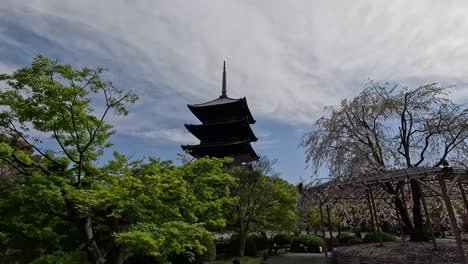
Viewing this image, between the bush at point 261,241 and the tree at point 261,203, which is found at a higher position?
the tree at point 261,203

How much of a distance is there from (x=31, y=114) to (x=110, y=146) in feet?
7.65

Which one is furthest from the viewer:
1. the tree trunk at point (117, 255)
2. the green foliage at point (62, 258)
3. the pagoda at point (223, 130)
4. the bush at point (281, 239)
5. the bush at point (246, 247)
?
the pagoda at point (223, 130)

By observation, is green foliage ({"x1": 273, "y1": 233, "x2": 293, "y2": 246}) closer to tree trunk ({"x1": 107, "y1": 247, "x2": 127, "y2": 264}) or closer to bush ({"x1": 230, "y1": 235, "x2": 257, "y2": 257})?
bush ({"x1": 230, "y1": 235, "x2": 257, "y2": 257})

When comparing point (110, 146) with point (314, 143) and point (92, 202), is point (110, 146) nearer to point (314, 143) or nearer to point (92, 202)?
point (92, 202)

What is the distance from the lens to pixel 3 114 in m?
7.39

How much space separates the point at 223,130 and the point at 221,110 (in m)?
2.14

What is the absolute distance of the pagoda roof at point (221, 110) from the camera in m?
27.4

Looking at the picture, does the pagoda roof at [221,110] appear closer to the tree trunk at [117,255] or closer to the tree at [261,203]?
the tree at [261,203]

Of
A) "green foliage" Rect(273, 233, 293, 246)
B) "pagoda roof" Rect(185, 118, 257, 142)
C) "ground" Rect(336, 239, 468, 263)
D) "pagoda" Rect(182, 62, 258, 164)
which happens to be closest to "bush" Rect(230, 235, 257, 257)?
"green foliage" Rect(273, 233, 293, 246)

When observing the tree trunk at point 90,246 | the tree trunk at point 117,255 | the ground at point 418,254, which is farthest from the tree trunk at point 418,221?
the tree trunk at point 90,246

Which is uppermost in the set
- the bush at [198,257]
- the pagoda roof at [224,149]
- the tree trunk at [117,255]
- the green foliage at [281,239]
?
the pagoda roof at [224,149]

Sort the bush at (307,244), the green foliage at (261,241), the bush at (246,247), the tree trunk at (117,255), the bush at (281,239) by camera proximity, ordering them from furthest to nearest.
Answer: the bush at (281,239)
the green foliage at (261,241)
the bush at (307,244)
the bush at (246,247)
the tree trunk at (117,255)

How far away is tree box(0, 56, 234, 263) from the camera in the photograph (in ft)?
21.7

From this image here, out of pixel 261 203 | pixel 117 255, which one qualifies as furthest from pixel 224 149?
pixel 117 255
